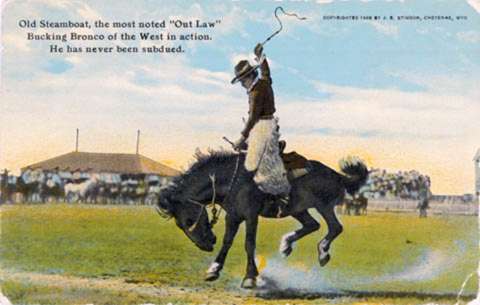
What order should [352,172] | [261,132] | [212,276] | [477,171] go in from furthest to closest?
[477,171]
[352,172]
[212,276]
[261,132]

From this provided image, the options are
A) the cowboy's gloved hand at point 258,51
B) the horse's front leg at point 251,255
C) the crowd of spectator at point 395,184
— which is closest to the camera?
the horse's front leg at point 251,255

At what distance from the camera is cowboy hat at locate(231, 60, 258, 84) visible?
786 cm

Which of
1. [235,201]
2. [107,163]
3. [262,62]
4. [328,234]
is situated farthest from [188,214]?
[262,62]

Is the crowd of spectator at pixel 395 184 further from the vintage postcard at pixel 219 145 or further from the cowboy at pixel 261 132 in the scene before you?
the cowboy at pixel 261 132

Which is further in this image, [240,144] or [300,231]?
[300,231]

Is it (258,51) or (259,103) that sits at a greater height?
(258,51)

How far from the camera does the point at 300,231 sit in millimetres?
7938

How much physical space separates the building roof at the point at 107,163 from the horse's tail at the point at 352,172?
1449 millimetres

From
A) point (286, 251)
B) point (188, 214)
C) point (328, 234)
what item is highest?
point (188, 214)

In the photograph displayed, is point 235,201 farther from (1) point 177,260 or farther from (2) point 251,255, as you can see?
(1) point 177,260

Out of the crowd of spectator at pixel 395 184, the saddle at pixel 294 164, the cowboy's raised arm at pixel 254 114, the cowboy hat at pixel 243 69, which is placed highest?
the cowboy hat at pixel 243 69

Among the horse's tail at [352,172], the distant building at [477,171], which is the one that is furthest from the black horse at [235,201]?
the distant building at [477,171]

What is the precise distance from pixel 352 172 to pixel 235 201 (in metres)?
1.06

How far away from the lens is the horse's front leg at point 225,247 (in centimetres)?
784
